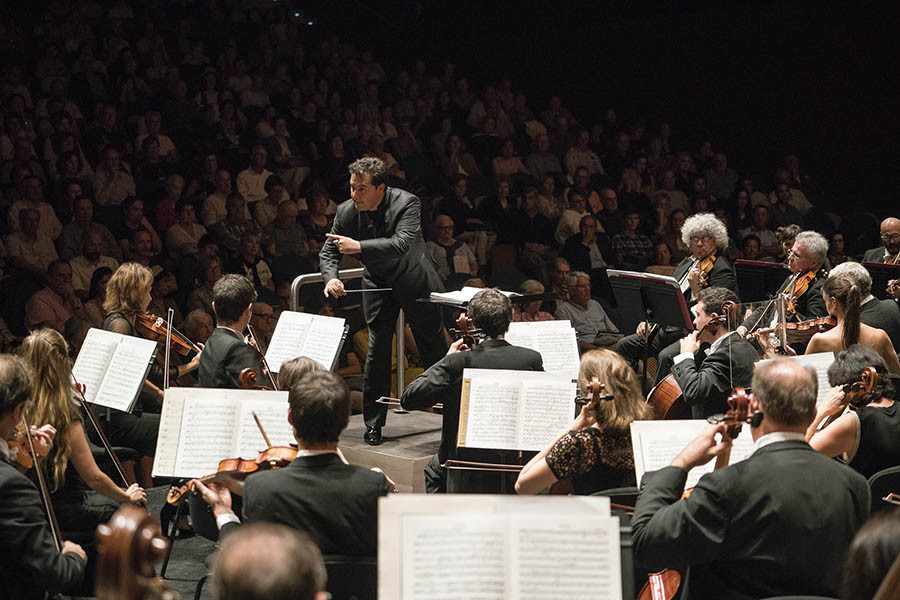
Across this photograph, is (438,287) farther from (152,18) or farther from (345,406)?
(152,18)

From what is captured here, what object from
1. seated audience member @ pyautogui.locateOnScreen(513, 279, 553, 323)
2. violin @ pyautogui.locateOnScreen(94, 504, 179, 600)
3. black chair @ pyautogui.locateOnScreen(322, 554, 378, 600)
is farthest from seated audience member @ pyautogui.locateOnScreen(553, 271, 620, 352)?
violin @ pyautogui.locateOnScreen(94, 504, 179, 600)

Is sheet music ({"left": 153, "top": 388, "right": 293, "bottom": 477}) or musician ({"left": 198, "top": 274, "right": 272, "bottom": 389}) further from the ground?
musician ({"left": 198, "top": 274, "right": 272, "bottom": 389})

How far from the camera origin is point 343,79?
11.5 m

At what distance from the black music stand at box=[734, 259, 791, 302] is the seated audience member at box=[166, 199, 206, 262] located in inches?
160

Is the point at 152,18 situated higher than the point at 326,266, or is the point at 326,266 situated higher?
the point at 152,18

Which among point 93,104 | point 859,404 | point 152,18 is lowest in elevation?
point 859,404

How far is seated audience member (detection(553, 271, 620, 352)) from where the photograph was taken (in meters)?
8.30

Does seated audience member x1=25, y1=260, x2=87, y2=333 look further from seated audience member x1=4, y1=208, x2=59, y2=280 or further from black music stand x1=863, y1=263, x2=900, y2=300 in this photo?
black music stand x1=863, y1=263, x2=900, y2=300

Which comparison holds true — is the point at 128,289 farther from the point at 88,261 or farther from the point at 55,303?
the point at 88,261

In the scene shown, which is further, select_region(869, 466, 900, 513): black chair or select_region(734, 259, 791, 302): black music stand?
select_region(734, 259, 791, 302): black music stand

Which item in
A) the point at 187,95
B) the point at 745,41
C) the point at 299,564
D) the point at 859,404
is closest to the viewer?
the point at 299,564

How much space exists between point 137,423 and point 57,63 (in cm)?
515

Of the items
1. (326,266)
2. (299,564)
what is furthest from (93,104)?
(299,564)

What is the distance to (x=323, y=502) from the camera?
290 cm
